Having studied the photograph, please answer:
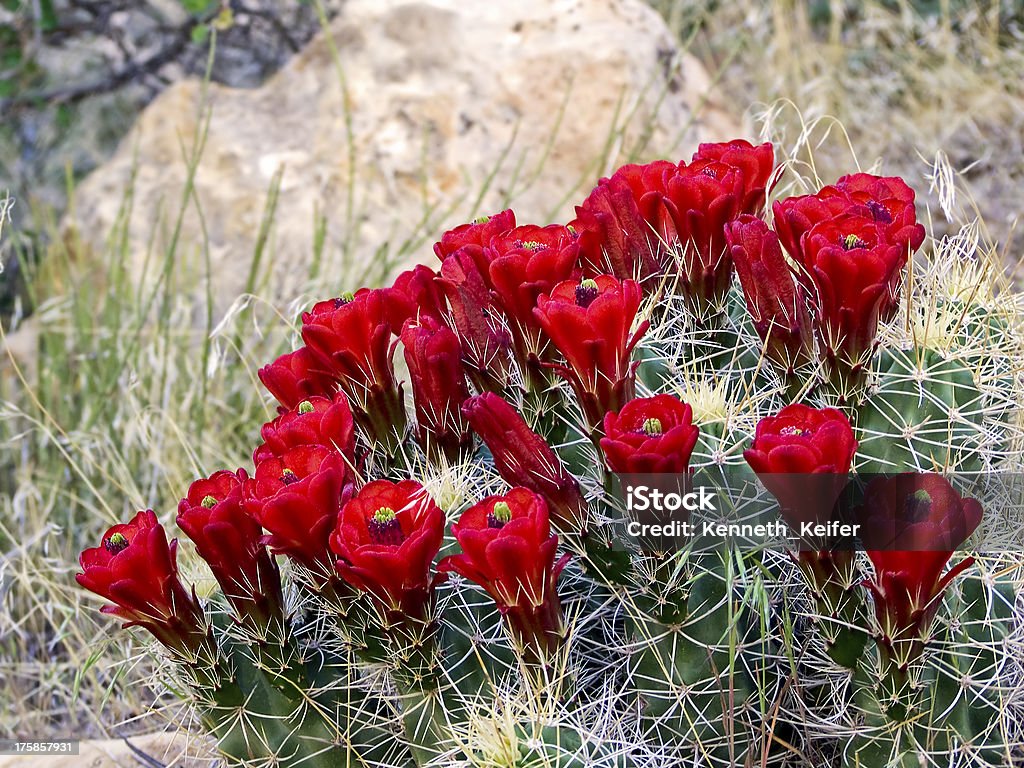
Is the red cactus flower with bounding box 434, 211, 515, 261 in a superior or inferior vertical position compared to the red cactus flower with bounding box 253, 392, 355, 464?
superior

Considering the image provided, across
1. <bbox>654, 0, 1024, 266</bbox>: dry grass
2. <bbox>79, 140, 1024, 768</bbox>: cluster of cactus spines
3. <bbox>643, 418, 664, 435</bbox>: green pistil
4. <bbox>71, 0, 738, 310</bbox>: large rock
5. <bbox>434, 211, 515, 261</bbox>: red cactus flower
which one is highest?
<bbox>434, 211, 515, 261</bbox>: red cactus flower

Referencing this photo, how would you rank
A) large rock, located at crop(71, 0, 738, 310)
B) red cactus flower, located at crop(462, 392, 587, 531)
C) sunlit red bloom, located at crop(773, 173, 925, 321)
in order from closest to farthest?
red cactus flower, located at crop(462, 392, 587, 531)
sunlit red bloom, located at crop(773, 173, 925, 321)
large rock, located at crop(71, 0, 738, 310)

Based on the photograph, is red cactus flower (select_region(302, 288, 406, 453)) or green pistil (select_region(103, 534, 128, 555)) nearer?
green pistil (select_region(103, 534, 128, 555))

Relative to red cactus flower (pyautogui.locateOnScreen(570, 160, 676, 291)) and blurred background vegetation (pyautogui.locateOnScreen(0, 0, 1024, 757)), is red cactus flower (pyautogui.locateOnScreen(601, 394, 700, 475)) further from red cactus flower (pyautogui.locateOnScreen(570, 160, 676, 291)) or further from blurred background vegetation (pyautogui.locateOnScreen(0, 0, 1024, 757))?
blurred background vegetation (pyautogui.locateOnScreen(0, 0, 1024, 757))

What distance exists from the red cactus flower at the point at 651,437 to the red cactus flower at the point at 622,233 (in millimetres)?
435

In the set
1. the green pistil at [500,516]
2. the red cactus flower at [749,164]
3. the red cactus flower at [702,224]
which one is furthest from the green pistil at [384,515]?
the red cactus flower at [749,164]

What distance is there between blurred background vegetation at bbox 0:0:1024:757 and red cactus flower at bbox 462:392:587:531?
0.70m

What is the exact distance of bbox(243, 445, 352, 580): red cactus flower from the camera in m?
1.27

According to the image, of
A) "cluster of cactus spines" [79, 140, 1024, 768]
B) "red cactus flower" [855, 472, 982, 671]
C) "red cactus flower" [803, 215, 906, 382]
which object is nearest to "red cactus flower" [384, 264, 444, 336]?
"cluster of cactus spines" [79, 140, 1024, 768]

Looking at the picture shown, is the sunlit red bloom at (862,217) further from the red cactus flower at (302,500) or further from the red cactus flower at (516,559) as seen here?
the red cactus flower at (302,500)

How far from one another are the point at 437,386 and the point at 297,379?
0.25 m

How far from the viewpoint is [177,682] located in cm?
150

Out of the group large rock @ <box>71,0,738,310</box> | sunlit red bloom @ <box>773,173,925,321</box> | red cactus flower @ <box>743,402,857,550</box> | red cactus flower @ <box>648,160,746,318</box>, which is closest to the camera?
red cactus flower @ <box>743,402,857,550</box>

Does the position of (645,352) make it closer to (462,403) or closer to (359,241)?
A: (462,403)
